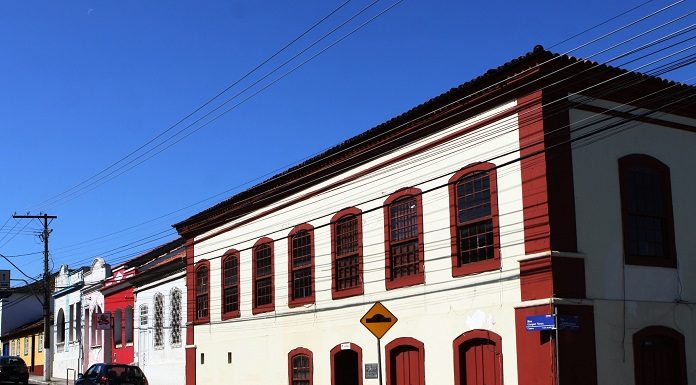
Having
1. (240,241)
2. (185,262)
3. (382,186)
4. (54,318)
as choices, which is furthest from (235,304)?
(54,318)

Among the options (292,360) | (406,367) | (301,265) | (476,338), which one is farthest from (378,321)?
(292,360)

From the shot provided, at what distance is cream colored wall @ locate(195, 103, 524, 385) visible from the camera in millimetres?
18344

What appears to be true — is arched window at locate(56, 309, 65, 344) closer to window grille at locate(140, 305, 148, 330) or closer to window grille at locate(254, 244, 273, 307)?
window grille at locate(140, 305, 148, 330)

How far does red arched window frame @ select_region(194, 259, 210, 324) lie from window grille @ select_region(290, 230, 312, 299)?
663 centimetres

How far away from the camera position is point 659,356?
1842 cm

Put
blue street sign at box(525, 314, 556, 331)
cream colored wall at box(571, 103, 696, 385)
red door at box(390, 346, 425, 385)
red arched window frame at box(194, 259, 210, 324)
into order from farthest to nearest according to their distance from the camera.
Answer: red arched window frame at box(194, 259, 210, 324), red door at box(390, 346, 425, 385), cream colored wall at box(571, 103, 696, 385), blue street sign at box(525, 314, 556, 331)

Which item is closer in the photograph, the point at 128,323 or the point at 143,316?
the point at 143,316

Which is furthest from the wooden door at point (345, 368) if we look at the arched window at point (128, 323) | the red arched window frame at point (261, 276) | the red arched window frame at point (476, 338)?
the arched window at point (128, 323)

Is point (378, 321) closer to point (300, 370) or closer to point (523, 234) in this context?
point (523, 234)

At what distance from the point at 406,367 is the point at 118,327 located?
81.4ft

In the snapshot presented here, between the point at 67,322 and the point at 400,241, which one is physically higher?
the point at 400,241

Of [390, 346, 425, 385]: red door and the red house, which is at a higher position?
the red house

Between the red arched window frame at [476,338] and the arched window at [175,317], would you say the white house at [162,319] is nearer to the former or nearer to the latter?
the arched window at [175,317]

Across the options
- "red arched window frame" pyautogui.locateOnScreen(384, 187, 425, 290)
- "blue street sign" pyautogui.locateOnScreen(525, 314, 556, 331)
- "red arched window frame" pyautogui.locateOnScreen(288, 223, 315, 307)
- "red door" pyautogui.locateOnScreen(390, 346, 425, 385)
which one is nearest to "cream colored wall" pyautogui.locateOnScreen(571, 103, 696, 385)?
"blue street sign" pyautogui.locateOnScreen(525, 314, 556, 331)
